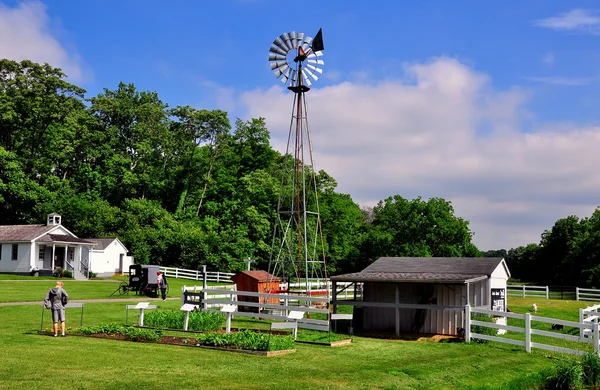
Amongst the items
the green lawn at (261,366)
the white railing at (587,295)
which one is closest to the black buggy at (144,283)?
the green lawn at (261,366)

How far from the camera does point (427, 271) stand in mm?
25859

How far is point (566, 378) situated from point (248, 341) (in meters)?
7.69

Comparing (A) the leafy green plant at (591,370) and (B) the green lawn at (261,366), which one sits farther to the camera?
(A) the leafy green plant at (591,370)

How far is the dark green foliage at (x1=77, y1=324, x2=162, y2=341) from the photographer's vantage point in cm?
1883

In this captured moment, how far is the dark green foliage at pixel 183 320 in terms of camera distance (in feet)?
71.5

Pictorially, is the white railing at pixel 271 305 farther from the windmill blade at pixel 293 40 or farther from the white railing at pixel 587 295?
the white railing at pixel 587 295

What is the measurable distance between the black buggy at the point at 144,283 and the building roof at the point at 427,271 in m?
16.0

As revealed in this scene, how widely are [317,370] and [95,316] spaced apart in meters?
13.9

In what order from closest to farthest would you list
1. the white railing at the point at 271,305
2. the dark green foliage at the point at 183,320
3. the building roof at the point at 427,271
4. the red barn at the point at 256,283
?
the white railing at the point at 271,305 < the dark green foliage at the point at 183,320 < the building roof at the point at 427,271 < the red barn at the point at 256,283

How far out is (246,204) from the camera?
69812mm

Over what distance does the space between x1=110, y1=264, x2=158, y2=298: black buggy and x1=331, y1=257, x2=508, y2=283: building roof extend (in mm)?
15983

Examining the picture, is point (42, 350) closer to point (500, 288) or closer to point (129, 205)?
point (500, 288)

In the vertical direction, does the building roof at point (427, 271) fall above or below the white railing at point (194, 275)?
above

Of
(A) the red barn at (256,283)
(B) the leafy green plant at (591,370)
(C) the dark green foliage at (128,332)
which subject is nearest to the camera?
(B) the leafy green plant at (591,370)
